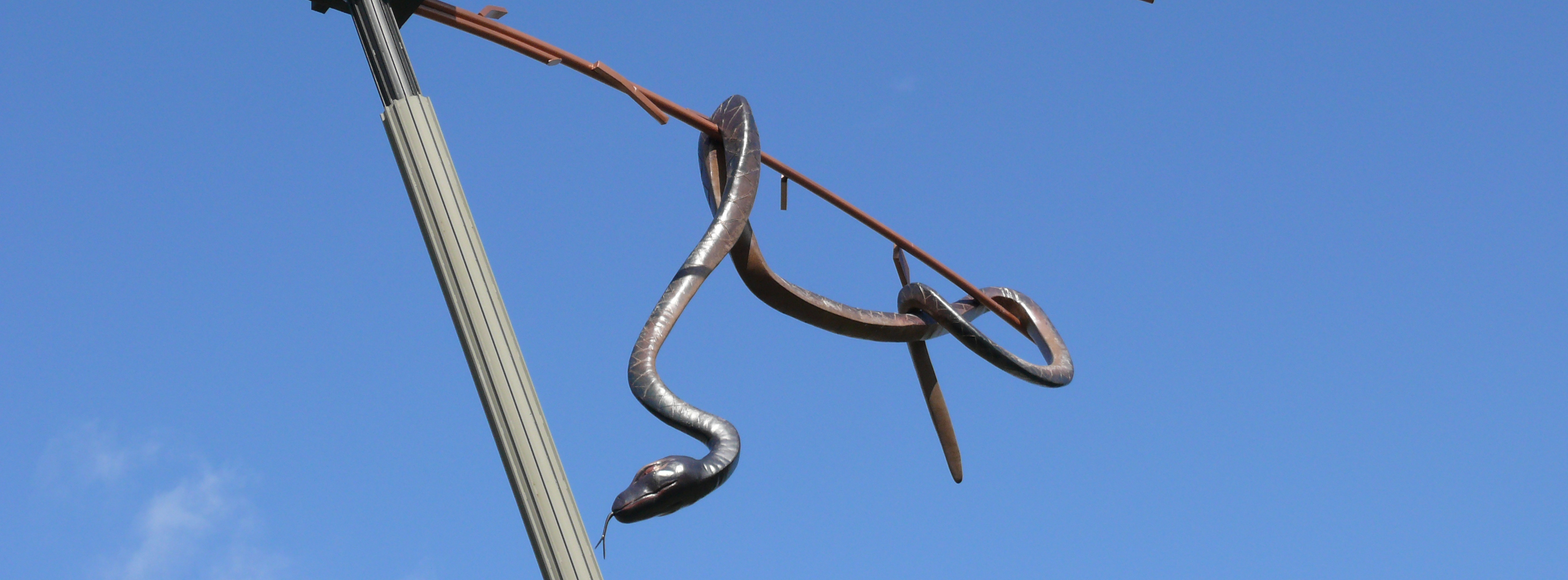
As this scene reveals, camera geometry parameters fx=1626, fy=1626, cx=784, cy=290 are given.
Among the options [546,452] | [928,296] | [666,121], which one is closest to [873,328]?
[928,296]

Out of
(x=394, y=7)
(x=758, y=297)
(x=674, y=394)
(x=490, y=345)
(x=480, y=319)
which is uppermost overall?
(x=394, y=7)

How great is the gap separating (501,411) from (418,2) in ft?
7.31

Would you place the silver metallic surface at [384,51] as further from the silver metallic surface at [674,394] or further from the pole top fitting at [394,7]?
the silver metallic surface at [674,394]

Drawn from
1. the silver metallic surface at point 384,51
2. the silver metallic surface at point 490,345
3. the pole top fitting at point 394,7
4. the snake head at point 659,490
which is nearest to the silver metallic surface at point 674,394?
the snake head at point 659,490

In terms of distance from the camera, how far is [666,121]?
955cm

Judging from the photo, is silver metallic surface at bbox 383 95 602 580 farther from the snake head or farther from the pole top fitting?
the pole top fitting

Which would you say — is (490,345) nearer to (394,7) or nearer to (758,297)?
(394,7)

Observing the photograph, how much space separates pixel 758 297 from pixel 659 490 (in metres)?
2.62

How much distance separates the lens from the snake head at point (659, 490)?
7.49m

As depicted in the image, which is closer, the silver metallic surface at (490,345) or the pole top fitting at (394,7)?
the silver metallic surface at (490,345)

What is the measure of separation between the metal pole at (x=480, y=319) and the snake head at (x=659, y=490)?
0.73 feet

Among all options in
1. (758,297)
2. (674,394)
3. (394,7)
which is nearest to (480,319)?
(674,394)

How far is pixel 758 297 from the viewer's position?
9.92m

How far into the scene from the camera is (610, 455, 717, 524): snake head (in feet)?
24.6
